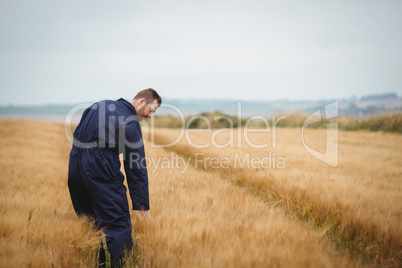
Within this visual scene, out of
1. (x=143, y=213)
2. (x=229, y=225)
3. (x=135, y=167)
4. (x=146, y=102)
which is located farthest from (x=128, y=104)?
(x=229, y=225)

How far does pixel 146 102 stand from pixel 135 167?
776 mm

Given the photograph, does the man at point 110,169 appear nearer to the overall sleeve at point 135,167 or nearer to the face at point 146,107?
the overall sleeve at point 135,167

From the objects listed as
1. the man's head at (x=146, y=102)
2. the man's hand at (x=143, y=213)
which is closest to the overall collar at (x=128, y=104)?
the man's head at (x=146, y=102)

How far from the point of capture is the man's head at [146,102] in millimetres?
2854

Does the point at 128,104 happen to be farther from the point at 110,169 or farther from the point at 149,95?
the point at 110,169

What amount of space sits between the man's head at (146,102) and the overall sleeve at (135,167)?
0.30 metres

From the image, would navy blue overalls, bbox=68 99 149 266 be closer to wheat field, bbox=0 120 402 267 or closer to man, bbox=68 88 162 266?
man, bbox=68 88 162 266

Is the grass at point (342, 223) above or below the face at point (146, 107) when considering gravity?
below

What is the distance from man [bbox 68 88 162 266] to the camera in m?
2.43

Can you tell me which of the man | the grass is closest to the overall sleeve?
the man

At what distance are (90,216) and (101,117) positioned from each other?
1.16 m

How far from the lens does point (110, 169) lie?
2.46 metres

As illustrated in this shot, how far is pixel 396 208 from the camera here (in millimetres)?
3025

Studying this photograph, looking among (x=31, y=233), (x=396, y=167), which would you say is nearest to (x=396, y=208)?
(x=396, y=167)
